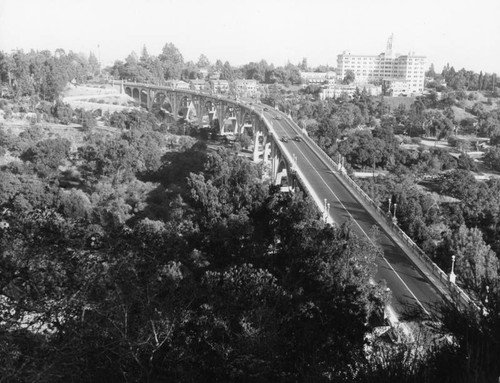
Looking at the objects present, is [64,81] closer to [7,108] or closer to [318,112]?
[7,108]

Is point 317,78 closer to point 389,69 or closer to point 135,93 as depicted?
point 389,69

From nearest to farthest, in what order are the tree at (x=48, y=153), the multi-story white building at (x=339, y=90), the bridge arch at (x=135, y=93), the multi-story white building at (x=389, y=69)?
the tree at (x=48, y=153)
the bridge arch at (x=135, y=93)
the multi-story white building at (x=339, y=90)
the multi-story white building at (x=389, y=69)

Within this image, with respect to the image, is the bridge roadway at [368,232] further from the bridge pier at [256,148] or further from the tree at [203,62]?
the tree at [203,62]

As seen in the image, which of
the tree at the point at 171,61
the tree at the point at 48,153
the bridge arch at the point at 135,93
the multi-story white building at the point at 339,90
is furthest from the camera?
the tree at the point at 171,61

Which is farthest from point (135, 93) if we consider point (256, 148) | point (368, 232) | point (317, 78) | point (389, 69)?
point (368, 232)

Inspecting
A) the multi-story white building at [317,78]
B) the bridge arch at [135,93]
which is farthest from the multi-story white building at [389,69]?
the bridge arch at [135,93]

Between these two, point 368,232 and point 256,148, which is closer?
point 368,232
